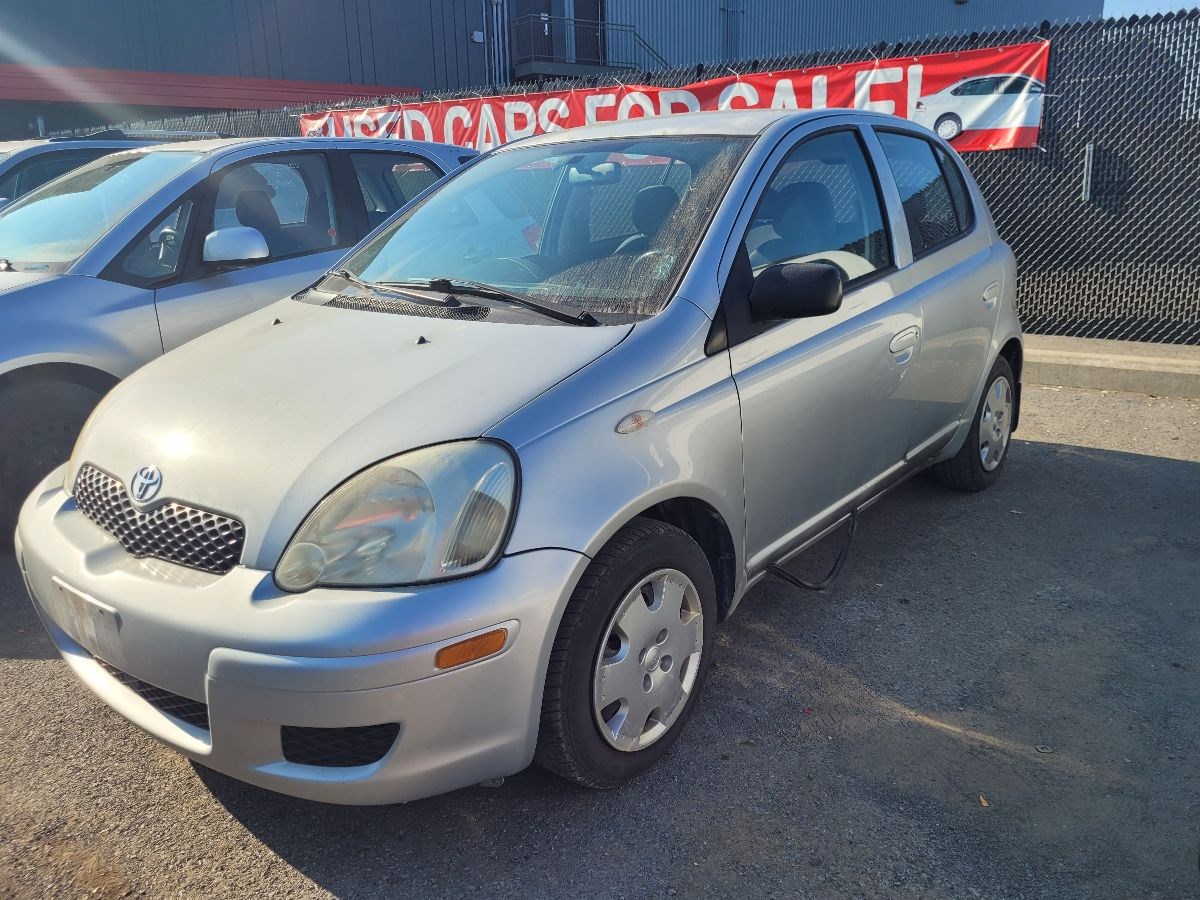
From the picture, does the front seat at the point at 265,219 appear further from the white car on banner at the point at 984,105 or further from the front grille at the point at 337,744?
the white car on banner at the point at 984,105

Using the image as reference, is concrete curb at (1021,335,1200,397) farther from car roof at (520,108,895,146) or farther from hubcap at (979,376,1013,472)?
car roof at (520,108,895,146)

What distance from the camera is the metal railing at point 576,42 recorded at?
75.2ft

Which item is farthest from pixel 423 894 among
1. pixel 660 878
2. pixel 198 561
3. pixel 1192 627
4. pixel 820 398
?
pixel 1192 627

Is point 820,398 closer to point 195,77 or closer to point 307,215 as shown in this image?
point 307,215

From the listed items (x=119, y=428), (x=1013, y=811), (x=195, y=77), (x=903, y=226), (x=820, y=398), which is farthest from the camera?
(x=195, y=77)

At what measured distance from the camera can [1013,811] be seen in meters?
2.52

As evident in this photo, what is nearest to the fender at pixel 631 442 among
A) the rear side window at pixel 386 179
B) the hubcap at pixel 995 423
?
the hubcap at pixel 995 423

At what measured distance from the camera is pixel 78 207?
15.7 feet

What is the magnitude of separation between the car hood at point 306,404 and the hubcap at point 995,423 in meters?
2.59

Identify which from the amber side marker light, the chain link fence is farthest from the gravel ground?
the chain link fence

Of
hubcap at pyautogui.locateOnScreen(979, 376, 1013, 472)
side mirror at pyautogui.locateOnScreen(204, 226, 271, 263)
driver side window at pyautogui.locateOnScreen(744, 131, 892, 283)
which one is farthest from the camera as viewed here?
hubcap at pyautogui.locateOnScreen(979, 376, 1013, 472)

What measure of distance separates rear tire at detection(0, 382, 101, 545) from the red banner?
4279 mm

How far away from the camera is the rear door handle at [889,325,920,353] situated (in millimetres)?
3541

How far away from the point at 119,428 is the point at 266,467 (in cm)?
69
